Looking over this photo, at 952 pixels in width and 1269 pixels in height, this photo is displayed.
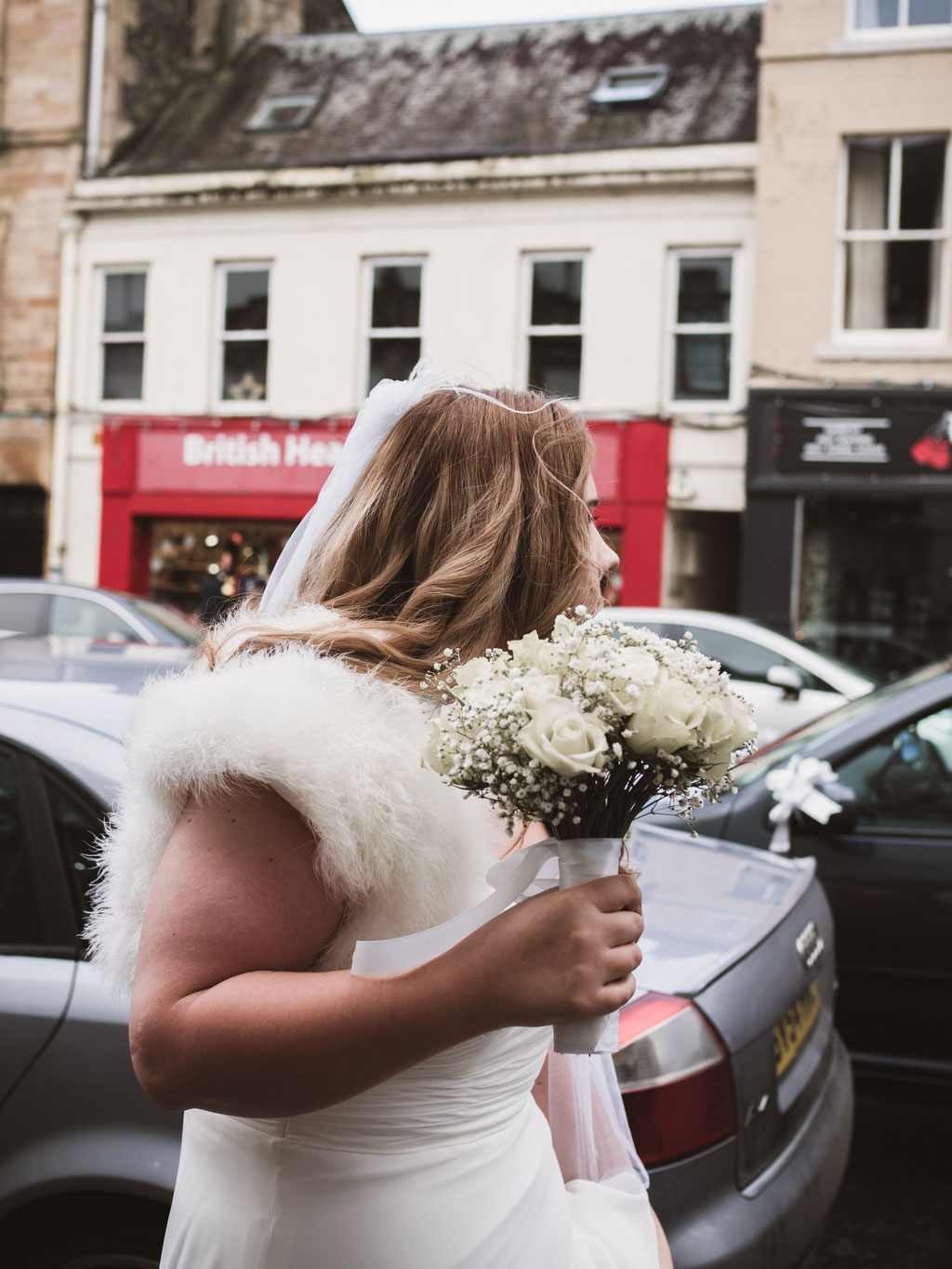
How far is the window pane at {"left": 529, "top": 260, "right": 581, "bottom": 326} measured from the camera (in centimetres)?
1502

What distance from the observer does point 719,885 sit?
116 inches

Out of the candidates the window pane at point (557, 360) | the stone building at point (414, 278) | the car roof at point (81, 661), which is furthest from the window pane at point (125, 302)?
the car roof at point (81, 661)

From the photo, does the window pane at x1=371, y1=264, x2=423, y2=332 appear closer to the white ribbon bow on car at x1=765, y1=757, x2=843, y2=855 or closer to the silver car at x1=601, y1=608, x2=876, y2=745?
the silver car at x1=601, y1=608, x2=876, y2=745

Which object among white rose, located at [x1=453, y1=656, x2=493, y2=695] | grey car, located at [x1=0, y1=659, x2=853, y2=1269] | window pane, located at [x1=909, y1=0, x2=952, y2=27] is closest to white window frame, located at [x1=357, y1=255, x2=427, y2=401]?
window pane, located at [x1=909, y1=0, x2=952, y2=27]

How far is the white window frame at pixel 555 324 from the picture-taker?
14938 millimetres

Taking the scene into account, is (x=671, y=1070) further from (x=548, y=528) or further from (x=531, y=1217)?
(x=548, y=528)

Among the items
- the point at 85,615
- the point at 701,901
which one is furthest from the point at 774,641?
the point at 701,901

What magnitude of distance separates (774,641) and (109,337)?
462 inches

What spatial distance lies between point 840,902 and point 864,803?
15.2 inches

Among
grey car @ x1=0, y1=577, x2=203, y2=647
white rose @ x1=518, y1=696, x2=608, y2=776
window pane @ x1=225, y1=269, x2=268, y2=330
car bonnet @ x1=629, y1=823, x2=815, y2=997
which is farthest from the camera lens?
→ window pane @ x1=225, y1=269, x2=268, y2=330

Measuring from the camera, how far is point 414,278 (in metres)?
15.6

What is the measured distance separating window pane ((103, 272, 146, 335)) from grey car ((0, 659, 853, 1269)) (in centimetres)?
1536

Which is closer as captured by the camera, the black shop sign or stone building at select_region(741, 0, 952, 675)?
the black shop sign

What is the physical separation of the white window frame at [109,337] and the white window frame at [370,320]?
10.7ft
